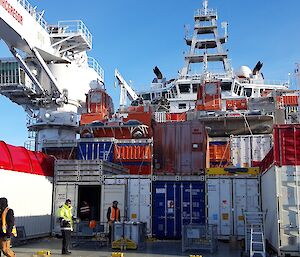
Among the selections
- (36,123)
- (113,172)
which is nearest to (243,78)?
(36,123)

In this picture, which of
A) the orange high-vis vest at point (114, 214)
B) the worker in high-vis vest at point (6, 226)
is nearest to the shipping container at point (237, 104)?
the orange high-vis vest at point (114, 214)

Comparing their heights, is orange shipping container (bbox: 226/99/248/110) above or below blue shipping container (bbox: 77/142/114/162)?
above

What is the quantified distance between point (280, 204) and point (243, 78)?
1402 inches

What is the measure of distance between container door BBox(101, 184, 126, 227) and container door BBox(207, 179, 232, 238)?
388cm

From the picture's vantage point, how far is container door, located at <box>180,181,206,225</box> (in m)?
18.1

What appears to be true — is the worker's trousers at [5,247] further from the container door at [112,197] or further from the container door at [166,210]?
the container door at [166,210]

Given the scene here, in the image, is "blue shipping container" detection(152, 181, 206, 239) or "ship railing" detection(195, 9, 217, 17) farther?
"ship railing" detection(195, 9, 217, 17)

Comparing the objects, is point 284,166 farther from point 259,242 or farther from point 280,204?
point 259,242

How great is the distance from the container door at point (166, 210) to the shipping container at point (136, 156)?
548cm

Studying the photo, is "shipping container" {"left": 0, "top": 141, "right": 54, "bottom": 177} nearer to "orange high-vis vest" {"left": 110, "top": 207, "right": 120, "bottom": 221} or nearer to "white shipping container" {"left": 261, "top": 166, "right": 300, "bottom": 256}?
"orange high-vis vest" {"left": 110, "top": 207, "right": 120, "bottom": 221}

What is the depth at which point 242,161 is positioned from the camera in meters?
27.2

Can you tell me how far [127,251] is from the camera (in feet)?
46.8

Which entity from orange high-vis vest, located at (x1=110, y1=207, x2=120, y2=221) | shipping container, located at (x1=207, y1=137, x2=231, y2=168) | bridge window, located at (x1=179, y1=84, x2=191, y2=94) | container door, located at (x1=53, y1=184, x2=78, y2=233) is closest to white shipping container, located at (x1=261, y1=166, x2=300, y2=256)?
orange high-vis vest, located at (x1=110, y1=207, x2=120, y2=221)

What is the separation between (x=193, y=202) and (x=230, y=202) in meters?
1.66
